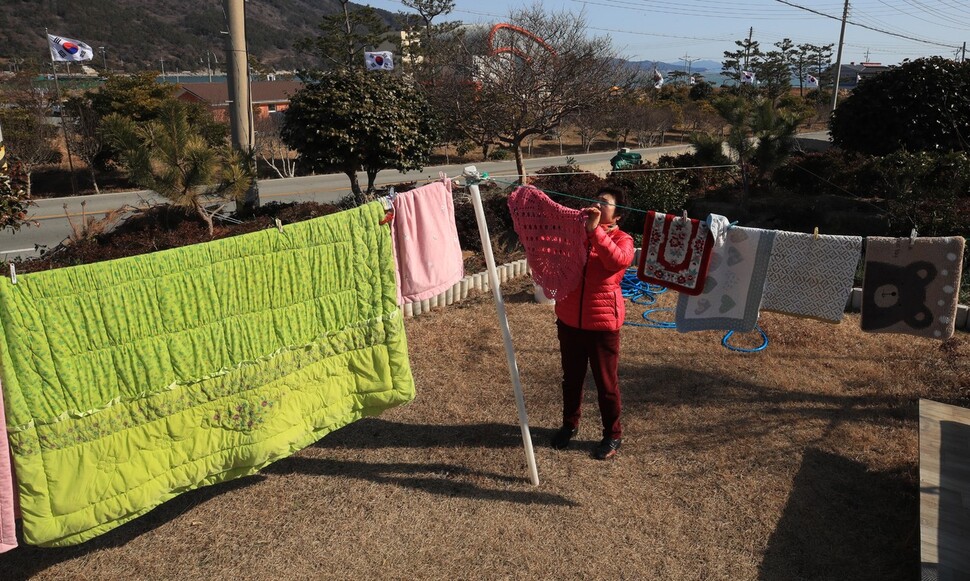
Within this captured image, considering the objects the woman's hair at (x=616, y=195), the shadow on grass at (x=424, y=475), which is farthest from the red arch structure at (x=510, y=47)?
the shadow on grass at (x=424, y=475)

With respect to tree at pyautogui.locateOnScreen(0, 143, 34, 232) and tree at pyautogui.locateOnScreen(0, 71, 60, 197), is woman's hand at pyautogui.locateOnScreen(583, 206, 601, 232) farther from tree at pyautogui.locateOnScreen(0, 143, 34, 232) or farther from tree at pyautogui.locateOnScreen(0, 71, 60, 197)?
tree at pyautogui.locateOnScreen(0, 71, 60, 197)

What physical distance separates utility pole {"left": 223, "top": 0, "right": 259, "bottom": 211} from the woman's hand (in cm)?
740

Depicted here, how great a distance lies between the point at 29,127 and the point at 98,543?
70.4 ft

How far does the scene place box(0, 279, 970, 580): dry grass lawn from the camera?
3.46m

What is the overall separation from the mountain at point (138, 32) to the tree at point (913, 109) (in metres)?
62.0

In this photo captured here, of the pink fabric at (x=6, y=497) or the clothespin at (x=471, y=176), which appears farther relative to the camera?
the clothespin at (x=471, y=176)

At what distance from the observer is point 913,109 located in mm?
10711

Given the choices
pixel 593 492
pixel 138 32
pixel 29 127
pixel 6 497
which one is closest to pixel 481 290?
pixel 593 492

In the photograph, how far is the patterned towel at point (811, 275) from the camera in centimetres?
393

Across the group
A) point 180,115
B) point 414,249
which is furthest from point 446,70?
point 414,249

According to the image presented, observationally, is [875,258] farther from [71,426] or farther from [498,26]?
[498,26]

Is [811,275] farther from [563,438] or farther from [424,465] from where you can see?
[424,465]

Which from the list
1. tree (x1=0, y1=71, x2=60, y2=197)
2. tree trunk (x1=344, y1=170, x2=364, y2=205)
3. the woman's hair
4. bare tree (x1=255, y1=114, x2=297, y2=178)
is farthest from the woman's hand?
bare tree (x1=255, y1=114, x2=297, y2=178)

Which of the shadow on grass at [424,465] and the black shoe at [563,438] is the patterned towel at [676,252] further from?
the shadow on grass at [424,465]
